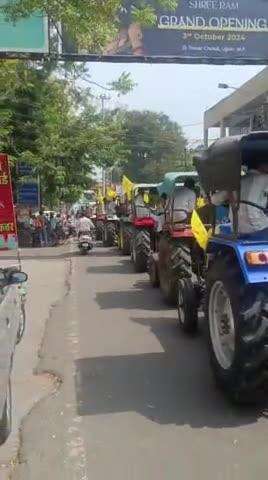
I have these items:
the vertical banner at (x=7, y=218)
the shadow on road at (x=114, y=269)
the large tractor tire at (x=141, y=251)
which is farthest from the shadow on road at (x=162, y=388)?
the shadow on road at (x=114, y=269)

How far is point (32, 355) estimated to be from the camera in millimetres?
7301

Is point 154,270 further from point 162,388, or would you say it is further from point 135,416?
point 135,416

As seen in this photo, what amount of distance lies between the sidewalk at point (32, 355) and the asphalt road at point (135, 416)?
10 centimetres

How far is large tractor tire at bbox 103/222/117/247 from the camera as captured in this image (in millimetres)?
24453

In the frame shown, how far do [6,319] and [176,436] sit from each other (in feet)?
4.97

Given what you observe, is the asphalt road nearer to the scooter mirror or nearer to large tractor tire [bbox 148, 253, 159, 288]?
the scooter mirror

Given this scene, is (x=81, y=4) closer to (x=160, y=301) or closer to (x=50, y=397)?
(x=50, y=397)

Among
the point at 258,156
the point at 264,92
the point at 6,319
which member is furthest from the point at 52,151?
the point at 6,319

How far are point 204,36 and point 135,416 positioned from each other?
11514mm

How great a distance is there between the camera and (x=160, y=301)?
34.5ft

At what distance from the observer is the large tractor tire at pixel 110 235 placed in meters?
24.5

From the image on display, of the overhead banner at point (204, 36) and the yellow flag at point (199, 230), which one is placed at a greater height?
the overhead banner at point (204, 36)

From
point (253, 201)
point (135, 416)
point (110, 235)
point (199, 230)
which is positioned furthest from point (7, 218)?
point (110, 235)

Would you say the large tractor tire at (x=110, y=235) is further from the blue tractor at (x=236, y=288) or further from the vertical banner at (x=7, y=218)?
the blue tractor at (x=236, y=288)
